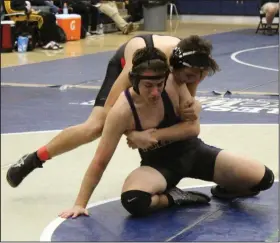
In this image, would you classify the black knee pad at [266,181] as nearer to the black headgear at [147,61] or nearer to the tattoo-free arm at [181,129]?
the tattoo-free arm at [181,129]

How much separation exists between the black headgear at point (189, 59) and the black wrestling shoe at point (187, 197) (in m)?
0.65

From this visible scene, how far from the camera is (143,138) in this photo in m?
3.37

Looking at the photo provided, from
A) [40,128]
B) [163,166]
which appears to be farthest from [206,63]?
[40,128]

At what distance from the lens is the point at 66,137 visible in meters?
3.81

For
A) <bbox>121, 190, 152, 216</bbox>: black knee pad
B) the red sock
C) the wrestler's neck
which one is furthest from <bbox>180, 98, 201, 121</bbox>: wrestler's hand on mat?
the red sock

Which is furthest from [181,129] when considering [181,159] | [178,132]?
[181,159]

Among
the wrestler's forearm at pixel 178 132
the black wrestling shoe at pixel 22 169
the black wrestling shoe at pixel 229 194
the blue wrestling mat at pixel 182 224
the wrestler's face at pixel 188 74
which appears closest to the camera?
the blue wrestling mat at pixel 182 224

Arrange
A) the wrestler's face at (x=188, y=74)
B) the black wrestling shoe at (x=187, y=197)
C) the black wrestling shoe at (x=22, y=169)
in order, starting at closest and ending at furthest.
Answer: the wrestler's face at (x=188, y=74) → the black wrestling shoe at (x=187, y=197) → the black wrestling shoe at (x=22, y=169)

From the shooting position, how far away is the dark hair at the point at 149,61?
3.16 metres

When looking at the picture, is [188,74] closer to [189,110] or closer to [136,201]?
[189,110]

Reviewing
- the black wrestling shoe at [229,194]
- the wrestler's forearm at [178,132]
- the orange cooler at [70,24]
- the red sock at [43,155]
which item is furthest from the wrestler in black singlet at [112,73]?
the orange cooler at [70,24]

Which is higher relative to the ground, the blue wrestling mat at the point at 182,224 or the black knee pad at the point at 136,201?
the black knee pad at the point at 136,201

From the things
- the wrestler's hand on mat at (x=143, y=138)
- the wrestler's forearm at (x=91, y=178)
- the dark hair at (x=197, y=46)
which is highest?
the dark hair at (x=197, y=46)

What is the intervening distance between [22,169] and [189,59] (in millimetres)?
1141
